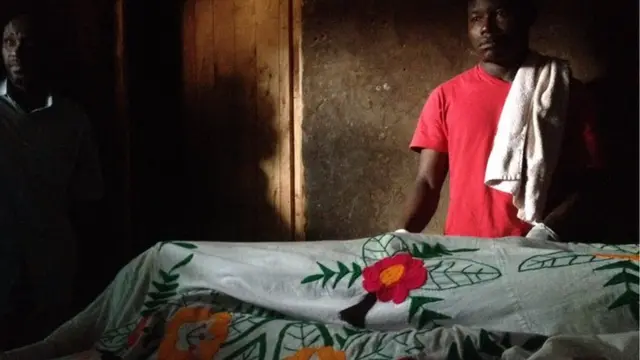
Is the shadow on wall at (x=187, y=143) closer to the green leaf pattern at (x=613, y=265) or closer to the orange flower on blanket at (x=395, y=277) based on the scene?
the orange flower on blanket at (x=395, y=277)

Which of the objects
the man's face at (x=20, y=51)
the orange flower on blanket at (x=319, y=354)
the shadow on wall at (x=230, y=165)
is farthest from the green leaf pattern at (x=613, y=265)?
the man's face at (x=20, y=51)

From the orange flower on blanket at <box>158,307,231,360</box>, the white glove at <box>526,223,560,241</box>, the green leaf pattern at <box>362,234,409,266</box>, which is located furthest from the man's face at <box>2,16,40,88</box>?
the white glove at <box>526,223,560,241</box>

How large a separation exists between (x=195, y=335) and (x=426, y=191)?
757mm

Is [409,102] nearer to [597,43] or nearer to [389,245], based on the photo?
[597,43]

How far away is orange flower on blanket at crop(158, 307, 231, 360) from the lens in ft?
3.88

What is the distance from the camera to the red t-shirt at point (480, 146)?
1.61m

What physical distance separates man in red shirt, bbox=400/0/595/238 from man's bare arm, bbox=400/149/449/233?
13 millimetres

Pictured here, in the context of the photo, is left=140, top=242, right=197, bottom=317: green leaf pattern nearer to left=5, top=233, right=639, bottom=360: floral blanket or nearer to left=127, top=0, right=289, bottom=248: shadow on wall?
left=5, top=233, right=639, bottom=360: floral blanket

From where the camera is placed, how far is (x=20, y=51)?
1.88 metres

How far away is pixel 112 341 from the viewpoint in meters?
1.31

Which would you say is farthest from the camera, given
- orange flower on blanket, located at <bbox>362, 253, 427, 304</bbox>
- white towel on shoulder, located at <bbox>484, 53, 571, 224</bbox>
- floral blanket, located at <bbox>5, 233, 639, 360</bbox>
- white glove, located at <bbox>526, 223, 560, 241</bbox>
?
white towel on shoulder, located at <bbox>484, 53, 571, 224</bbox>

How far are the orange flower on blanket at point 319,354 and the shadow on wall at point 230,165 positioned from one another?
3.57 feet

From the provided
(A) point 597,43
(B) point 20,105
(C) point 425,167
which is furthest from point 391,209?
(B) point 20,105

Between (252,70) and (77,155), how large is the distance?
570mm
